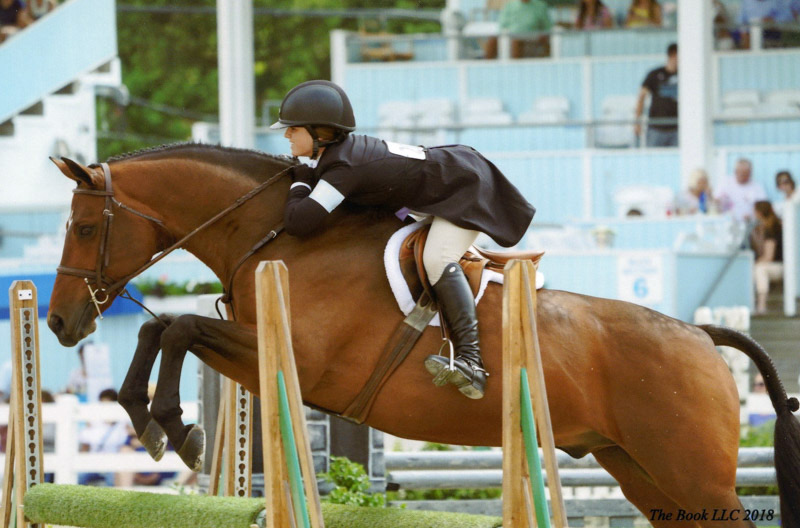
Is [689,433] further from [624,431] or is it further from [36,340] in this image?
[36,340]

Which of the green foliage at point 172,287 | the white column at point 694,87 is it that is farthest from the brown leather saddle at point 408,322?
the white column at point 694,87

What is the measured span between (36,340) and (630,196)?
10944 mm

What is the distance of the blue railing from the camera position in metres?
17.4

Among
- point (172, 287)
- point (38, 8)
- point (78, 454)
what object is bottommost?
point (78, 454)

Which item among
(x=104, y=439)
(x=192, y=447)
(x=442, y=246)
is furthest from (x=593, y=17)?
(x=192, y=447)

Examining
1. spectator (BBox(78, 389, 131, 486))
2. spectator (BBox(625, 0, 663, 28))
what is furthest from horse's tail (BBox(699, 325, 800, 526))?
spectator (BBox(625, 0, 663, 28))

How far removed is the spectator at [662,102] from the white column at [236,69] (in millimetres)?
5477

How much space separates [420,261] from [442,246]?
11 cm

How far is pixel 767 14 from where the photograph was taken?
16.9 metres

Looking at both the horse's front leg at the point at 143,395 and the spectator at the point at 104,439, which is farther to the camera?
the spectator at the point at 104,439

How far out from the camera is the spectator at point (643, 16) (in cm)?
1733

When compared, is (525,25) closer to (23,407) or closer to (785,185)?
(785,185)

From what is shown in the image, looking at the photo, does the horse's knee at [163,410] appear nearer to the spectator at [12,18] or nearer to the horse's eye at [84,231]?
the horse's eye at [84,231]

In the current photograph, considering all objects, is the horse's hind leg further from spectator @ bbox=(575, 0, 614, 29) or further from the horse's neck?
spectator @ bbox=(575, 0, 614, 29)
